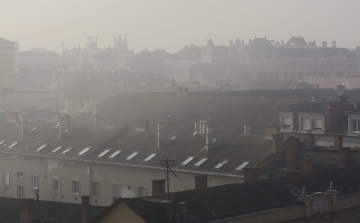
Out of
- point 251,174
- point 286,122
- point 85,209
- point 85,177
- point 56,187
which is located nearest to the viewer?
point 85,209

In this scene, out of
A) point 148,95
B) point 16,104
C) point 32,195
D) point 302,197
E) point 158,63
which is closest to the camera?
point 302,197

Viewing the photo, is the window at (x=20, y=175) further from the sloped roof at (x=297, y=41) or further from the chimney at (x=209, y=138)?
the sloped roof at (x=297, y=41)

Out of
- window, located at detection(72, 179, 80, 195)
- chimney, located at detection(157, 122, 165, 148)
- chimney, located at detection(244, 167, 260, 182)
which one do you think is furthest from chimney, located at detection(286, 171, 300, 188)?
window, located at detection(72, 179, 80, 195)

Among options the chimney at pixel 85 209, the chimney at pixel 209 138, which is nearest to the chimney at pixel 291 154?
the chimney at pixel 209 138

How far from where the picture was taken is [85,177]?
5381 cm

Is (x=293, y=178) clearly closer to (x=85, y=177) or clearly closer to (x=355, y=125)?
(x=85, y=177)

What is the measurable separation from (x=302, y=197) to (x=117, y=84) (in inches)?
3182

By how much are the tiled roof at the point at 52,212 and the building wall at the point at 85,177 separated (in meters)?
10.9

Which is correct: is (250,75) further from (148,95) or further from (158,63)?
(148,95)

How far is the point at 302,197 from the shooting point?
110 feet

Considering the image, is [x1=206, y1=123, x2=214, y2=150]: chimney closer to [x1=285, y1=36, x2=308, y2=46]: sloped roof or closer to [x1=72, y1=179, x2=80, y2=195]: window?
[x1=72, y1=179, x2=80, y2=195]: window

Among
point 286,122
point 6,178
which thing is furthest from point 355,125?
point 6,178

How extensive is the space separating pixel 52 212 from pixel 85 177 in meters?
16.5

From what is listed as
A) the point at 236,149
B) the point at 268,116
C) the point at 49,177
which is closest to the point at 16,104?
the point at 268,116
